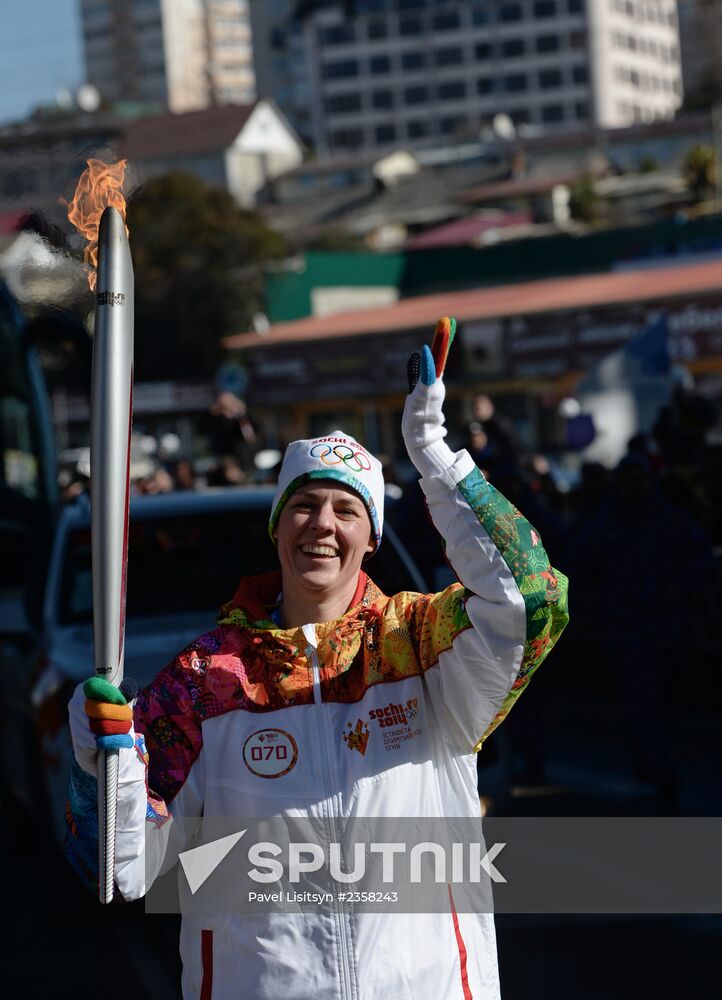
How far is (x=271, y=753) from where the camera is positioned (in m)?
2.76

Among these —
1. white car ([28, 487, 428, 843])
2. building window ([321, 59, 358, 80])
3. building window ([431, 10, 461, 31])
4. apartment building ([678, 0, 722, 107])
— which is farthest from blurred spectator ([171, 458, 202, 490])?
building window ([321, 59, 358, 80])

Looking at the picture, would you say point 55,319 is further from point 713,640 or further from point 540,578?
point 540,578

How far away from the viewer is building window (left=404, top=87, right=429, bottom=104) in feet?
418

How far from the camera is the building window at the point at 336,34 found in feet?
411

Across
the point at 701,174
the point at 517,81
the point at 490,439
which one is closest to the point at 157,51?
the point at 517,81

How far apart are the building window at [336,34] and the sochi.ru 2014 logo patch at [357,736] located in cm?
12736

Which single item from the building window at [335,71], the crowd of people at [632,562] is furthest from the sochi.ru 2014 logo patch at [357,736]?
the building window at [335,71]

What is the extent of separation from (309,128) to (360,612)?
143807 mm

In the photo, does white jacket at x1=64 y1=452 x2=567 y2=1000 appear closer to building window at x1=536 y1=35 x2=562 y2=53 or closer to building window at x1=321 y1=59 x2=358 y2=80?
building window at x1=536 y1=35 x2=562 y2=53

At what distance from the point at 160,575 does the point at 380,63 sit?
123 m

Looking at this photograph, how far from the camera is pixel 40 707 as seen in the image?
6910 millimetres

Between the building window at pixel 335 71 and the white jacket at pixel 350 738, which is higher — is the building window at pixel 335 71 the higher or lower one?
the higher one

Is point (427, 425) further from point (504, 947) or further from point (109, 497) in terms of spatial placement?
point (504, 947)

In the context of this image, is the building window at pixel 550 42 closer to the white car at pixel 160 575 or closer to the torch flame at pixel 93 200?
the white car at pixel 160 575
